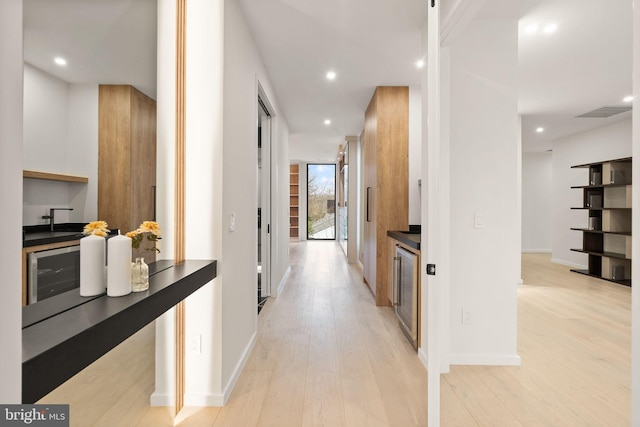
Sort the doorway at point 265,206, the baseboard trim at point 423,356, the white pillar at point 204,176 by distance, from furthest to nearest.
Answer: the doorway at point 265,206 → the baseboard trim at point 423,356 → the white pillar at point 204,176

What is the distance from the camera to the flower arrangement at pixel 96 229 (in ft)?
3.54

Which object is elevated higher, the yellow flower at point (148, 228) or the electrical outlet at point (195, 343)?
the yellow flower at point (148, 228)

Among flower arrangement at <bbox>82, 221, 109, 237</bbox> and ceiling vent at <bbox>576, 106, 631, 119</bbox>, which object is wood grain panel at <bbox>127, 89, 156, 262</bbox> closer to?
flower arrangement at <bbox>82, 221, 109, 237</bbox>

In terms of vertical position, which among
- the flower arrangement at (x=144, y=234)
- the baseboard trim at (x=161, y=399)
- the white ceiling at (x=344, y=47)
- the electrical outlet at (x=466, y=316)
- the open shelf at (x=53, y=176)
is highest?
the white ceiling at (x=344, y=47)

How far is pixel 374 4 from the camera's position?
2537 mm

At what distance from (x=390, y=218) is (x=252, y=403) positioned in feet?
8.74

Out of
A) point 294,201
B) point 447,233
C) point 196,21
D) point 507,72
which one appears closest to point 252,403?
point 447,233

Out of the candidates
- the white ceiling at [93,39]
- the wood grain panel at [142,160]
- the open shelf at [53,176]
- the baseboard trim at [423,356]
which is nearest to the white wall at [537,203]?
the baseboard trim at [423,356]

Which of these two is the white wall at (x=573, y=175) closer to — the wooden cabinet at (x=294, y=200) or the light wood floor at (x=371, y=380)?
the light wood floor at (x=371, y=380)

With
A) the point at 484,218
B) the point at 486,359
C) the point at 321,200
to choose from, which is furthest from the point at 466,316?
the point at 321,200

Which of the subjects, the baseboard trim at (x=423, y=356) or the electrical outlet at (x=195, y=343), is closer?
the electrical outlet at (x=195, y=343)

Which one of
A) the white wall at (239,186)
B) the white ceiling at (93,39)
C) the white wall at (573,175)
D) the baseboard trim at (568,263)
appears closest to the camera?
the white ceiling at (93,39)

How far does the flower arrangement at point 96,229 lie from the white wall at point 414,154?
3.50 metres

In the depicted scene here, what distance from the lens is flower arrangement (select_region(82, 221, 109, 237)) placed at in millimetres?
1080
